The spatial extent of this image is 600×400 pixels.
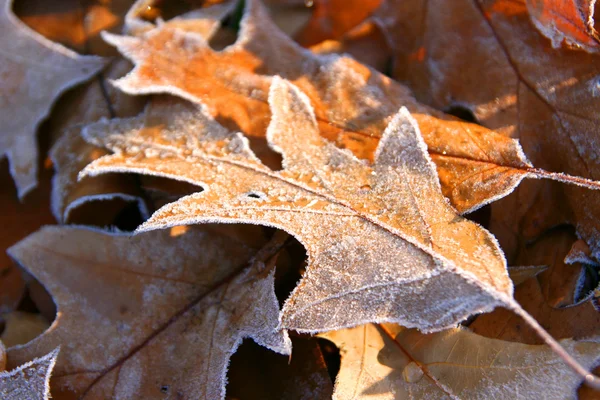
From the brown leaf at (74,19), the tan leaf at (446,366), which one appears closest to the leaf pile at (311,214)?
the tan leaf at (446,366)

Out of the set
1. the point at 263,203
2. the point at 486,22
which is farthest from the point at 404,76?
the point at 263,203

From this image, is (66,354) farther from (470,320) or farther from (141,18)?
(141,18)

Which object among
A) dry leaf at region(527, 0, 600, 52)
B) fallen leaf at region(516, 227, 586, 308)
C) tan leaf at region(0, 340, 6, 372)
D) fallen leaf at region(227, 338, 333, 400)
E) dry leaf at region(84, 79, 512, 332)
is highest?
dry leaf at region(527, 0, 600, 52)

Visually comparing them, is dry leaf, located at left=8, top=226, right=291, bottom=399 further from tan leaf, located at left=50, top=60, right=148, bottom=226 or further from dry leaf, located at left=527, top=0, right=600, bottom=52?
dry leaf, located at left=527, top=0, right=600, bottom=52

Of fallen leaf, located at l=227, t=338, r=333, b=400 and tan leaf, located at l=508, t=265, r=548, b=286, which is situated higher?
tan leaf, located at l=508, t=265, r=548, b=286

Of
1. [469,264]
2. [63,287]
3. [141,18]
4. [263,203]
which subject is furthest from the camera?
[141,18]

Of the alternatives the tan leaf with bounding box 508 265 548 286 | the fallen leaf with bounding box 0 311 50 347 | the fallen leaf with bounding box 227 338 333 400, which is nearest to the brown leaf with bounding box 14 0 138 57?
the fallen leaf with bounding box 0 311 50 347

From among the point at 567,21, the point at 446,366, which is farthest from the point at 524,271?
the point at 567,21
